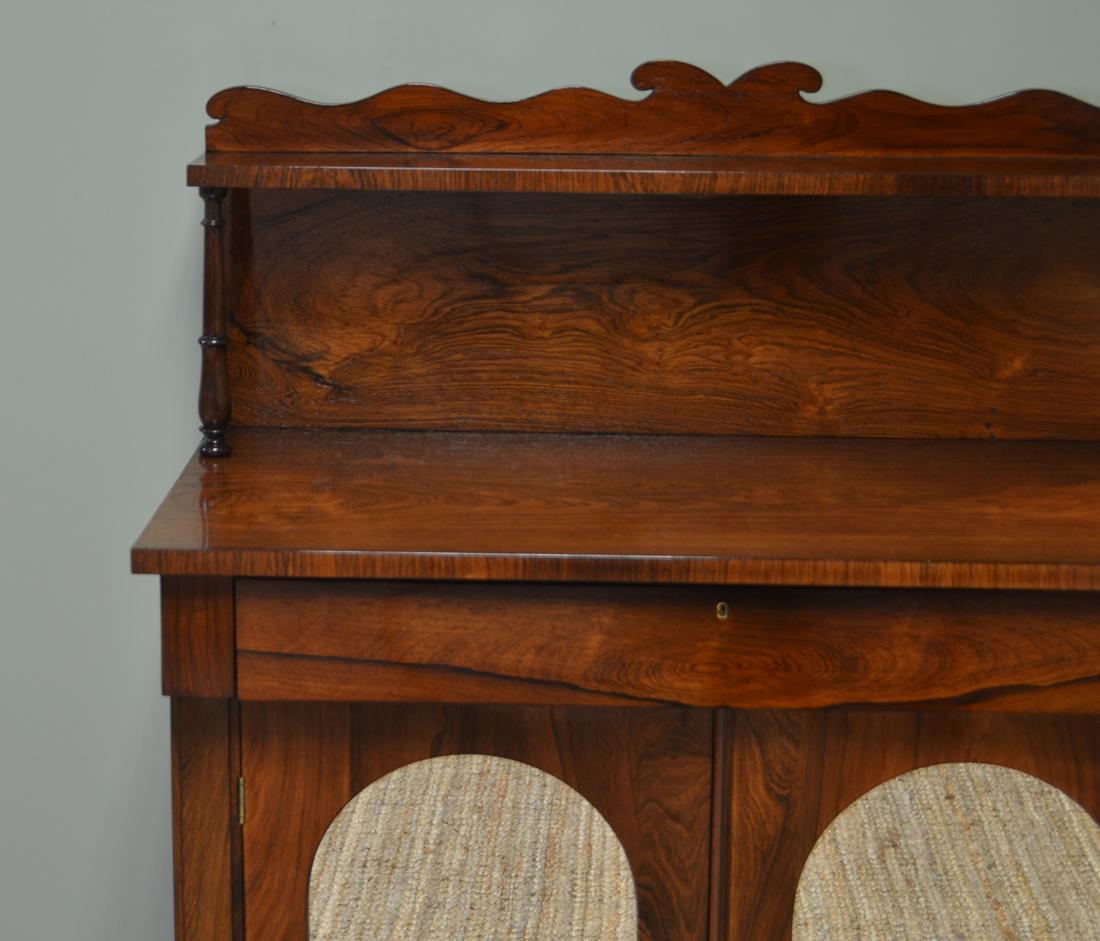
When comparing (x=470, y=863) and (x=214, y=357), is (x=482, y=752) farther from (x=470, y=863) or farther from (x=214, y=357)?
(x=214, y=357)

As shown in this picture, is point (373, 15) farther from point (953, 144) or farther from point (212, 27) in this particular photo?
point (953, 144)

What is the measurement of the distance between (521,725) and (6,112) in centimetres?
86

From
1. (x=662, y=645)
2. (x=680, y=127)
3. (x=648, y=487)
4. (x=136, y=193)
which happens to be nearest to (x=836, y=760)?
(x=662, y=645)

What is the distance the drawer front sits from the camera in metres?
1.36

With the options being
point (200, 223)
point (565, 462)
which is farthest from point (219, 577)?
point (200, 223)

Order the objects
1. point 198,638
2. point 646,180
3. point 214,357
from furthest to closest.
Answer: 1. point 214,357
2. point 646,180
3. point 198,638

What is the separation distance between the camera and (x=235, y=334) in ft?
5.52

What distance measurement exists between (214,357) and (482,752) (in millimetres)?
489

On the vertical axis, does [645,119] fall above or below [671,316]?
above

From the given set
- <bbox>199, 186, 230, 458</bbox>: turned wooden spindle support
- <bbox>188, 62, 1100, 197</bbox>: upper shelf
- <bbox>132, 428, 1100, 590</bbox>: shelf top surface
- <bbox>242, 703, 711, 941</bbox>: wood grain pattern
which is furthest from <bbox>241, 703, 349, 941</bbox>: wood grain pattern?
<bbox>188, 62, 1100, 197</bbox>: upper shelf

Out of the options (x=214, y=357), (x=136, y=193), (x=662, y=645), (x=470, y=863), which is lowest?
(x=470, y=863)

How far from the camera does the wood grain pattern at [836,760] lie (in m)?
1.41

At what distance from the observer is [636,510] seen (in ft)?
4.73

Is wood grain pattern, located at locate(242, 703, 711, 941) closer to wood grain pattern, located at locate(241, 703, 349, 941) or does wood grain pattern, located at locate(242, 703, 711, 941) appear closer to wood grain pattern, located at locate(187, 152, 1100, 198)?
wood grain pattern, located at locate(241, 703, 349, 941)
